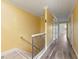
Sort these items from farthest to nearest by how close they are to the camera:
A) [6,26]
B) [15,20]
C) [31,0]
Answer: [15,20]
[31,0]
[6,26]

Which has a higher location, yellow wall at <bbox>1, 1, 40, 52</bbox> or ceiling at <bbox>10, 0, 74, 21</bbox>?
ceiling at <bbox>10, 0, 74, 21</bbox>

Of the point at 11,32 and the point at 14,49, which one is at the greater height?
the point at 11,32

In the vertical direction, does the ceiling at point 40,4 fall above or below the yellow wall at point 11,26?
above

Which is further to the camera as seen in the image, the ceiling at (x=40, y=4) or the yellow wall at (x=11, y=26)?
the ceiling at (x=40, y=4)

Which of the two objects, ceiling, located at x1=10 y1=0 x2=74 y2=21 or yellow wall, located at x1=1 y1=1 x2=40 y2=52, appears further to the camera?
ceiling, located at x1=10 y1=0 x2=74 y2=21

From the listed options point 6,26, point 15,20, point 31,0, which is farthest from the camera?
point 15,20

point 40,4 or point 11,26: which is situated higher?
point 40,4

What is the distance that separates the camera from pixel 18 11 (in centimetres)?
502

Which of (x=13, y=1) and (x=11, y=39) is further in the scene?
(x=11, y=39)

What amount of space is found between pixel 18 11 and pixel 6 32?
129 centimetres

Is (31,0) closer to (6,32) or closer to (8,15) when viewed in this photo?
(8,15)

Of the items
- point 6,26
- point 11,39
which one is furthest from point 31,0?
point 11,39

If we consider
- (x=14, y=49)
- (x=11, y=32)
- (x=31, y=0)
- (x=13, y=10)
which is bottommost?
(x=14, y=49)

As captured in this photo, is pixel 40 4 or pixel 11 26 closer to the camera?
pixel 11 26
